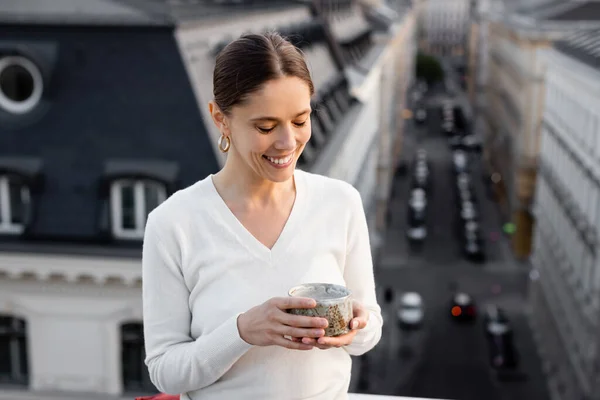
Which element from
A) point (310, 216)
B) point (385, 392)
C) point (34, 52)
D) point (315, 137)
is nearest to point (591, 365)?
point (385, 392)

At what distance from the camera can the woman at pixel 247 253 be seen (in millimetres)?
4930

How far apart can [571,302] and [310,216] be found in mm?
37688

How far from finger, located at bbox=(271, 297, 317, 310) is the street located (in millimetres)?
37441

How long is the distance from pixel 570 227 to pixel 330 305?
40.3 metres

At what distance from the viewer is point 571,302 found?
40656 millimetres

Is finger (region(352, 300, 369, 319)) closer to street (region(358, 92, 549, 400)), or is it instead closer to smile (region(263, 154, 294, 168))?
smile (region(263, 154, 294, 168))

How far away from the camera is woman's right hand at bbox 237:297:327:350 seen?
463 cm

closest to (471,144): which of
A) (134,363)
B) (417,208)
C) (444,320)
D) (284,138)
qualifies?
(417,208)

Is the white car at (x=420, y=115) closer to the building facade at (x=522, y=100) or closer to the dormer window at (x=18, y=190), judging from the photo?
the building facade at (x=522, y=100)

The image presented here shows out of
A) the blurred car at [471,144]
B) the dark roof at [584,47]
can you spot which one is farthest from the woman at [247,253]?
the blurred car at [471,144]

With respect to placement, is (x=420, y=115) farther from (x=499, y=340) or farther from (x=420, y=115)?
(x=499, y=340)

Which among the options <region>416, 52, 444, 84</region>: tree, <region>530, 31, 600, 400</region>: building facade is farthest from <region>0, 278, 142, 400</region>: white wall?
<region>416, 52, 444, 84</region>: tree

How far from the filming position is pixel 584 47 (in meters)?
43.2

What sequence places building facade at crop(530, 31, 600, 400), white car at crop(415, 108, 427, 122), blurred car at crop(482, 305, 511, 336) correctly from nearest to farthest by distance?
1. building facade at crop(530, 31, 600, 400)
2. blurred car at crop(482, 305, 511, 336)
3. white car at crop(415, 108, 427, 122)
